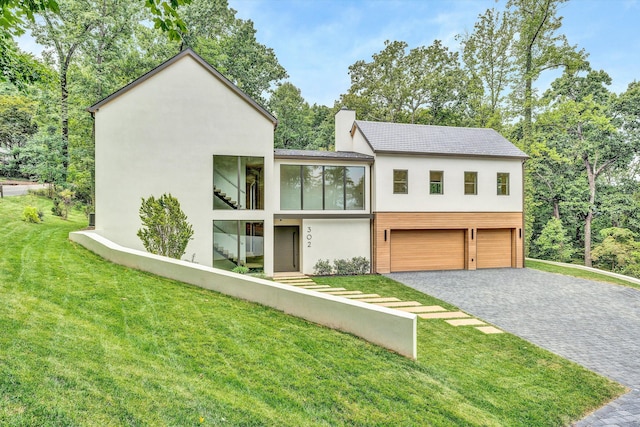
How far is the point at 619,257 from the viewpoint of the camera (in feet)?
78.9

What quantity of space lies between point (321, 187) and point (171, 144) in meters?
6.72

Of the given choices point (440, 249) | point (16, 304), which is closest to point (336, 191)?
point (440, 249)

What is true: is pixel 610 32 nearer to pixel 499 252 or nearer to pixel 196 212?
pixel 499 252

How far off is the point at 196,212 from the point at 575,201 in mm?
26370

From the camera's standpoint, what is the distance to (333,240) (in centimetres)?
1672

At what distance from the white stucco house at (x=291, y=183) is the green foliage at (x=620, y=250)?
10.8 meters

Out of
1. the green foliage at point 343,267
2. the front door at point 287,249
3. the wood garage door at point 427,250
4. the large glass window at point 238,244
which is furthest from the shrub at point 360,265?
the large glass window at point 238,244

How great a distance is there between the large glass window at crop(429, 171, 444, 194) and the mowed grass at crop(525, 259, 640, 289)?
6.94 m

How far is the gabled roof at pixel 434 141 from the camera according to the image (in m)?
17.4

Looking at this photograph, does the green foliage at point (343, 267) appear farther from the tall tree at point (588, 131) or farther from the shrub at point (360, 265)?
the tall tree at point (588, 131)

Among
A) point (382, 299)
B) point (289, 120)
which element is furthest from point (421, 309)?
point (289, 120)

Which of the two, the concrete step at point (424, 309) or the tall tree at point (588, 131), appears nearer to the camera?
the concrete step at point (424, 309)

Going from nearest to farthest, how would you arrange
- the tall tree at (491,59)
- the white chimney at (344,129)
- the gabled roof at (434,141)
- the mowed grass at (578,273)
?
the mowed grass at (578,273)
the gabled roof at (434,141)
the white chimney at (344,129)
the tall tree at (491,59)

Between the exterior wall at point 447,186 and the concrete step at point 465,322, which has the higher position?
the exterior wall at point 447,186
